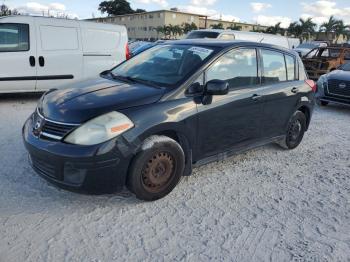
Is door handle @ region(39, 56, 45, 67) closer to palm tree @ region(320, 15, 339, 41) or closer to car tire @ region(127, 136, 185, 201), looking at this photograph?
car tire @ region(127, 136, 185, 201)

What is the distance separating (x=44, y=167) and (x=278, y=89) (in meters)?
3.09

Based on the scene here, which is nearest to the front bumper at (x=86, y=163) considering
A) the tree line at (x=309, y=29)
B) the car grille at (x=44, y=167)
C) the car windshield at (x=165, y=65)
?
the car grille at (x=44, y=167)

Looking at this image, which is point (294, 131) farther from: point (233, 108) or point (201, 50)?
point (201, 50)

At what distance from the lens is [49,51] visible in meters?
7.68

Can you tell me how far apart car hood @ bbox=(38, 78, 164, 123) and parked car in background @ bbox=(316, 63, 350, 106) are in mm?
6733

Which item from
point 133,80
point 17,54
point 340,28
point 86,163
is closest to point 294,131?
point 133,80

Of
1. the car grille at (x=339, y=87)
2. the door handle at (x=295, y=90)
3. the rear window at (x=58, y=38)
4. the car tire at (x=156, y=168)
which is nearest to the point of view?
the car tire at (x=156, y=168)

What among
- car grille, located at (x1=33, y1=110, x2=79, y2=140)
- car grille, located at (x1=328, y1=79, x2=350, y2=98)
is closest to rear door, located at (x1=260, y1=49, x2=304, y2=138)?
car grille, located at (x1=33, y1=110, x2=79, y2=140)

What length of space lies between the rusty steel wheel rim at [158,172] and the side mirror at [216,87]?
0.80 meters

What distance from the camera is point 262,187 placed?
13.4ft

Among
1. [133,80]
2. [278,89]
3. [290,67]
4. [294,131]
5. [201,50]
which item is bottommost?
[294,131]

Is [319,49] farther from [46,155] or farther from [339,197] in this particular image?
[46,155]

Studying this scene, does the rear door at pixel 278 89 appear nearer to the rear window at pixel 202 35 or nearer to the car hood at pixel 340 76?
the car hood at pixel 340 76

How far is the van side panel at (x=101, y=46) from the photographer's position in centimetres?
830
